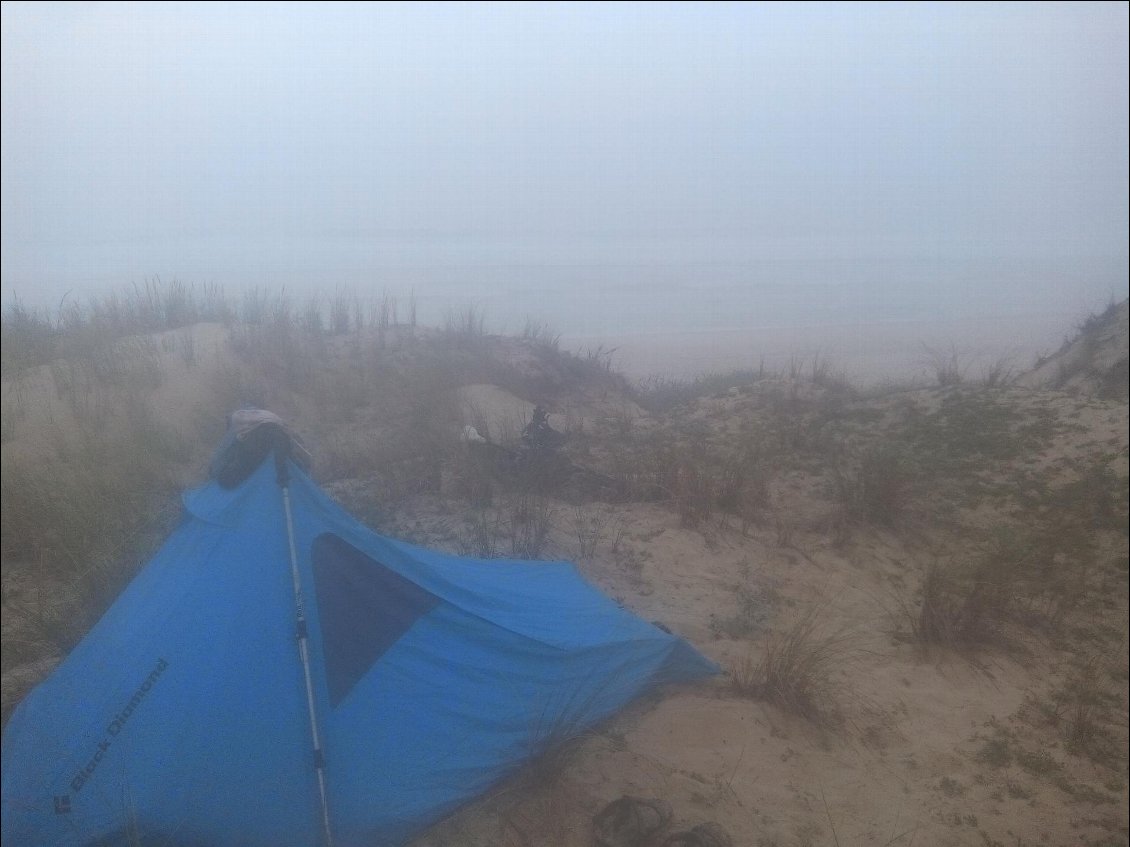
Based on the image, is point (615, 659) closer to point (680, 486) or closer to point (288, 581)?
point (288, 581)

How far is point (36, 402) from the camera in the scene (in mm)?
3328

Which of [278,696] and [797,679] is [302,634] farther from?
[797,679]

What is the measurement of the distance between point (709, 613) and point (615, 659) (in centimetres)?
154

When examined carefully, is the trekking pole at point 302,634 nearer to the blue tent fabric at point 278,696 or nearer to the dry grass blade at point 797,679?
the blue tent fabric at point 278,696

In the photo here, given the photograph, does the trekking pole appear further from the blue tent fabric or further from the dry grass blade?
the dry grass blade

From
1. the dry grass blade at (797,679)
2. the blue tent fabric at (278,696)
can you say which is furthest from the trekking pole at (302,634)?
the dry grass blade at (797,679)

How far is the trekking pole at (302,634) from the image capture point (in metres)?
3.39

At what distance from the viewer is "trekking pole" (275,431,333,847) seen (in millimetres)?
3391

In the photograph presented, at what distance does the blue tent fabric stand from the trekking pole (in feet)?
0.09

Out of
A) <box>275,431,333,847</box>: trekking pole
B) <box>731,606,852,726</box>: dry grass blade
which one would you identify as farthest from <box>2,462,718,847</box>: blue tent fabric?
<box>731,606,852,726</box>: dry grass blade

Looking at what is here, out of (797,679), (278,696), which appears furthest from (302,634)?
(797,679)

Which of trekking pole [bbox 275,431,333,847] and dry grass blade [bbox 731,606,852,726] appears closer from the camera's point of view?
trekking pole [bbox 275,431,333,847]

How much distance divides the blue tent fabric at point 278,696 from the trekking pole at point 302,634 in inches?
1.1

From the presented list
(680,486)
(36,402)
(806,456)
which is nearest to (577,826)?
(36,402)
